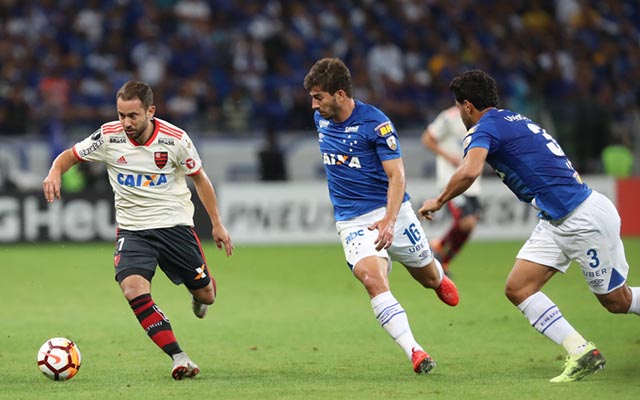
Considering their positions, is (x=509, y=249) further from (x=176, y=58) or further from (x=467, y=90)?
(x=467, y=90)

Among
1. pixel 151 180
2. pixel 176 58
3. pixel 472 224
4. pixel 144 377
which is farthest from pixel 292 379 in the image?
pixel 176 58

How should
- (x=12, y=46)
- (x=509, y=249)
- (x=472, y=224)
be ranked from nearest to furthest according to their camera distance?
(x=472, y=224)
(x=509, y=249)
(x=12, y=46)

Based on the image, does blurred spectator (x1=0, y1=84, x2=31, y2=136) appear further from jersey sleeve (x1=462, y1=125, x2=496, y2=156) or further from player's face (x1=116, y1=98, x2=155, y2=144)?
jersey sleeve (x1=462, y1=125, x2=496, y2=156)

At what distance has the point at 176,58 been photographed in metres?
22.8

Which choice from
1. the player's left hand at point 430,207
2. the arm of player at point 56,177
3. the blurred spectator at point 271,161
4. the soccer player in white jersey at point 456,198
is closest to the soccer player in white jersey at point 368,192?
the player's left hand at point 430,207

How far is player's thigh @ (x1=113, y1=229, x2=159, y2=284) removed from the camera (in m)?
7.80

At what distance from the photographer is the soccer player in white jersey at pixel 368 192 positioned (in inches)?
303

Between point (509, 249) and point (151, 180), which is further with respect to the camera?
point (509, 249)

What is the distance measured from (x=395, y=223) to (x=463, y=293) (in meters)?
5.27

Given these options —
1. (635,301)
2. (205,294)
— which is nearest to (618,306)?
(635,301)

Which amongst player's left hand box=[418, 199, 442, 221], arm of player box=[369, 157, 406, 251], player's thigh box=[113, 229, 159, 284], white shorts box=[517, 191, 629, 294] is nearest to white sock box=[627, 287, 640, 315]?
white shorts box=[517, 191, 629, 294]

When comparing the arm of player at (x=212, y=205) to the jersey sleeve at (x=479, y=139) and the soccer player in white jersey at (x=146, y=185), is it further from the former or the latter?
the jersey sleeve at (x=479, y=139)

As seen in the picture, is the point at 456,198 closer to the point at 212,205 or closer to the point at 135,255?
the point at 212,205

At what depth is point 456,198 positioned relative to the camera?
14.2m
